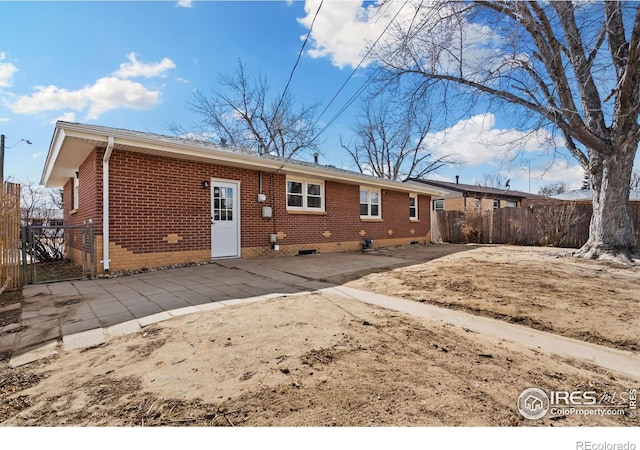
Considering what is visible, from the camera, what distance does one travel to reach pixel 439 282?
213 inches

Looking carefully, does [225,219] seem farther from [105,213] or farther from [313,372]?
[313,372]

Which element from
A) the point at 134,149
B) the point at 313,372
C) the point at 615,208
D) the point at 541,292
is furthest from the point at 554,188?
the point at 313,372

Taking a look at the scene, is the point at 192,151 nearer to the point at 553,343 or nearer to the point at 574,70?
the point at 553,343

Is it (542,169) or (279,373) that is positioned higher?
(542,169)

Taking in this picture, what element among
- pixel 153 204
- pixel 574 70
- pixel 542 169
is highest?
pixel 574 70

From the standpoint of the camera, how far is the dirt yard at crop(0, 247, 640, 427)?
1717 millimetres

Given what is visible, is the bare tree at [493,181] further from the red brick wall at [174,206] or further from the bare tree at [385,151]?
the red brick wall at [174,206]

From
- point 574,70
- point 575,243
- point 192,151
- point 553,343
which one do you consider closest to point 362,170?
point 575,243

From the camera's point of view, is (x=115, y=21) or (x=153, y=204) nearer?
(x=115, y=21)

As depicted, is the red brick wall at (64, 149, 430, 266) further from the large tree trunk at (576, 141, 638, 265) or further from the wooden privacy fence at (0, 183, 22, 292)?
the large tree trunk at (576, 141, 638, 265)

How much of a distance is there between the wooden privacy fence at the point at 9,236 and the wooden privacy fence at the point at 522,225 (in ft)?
53.4

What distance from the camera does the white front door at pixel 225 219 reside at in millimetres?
8023
